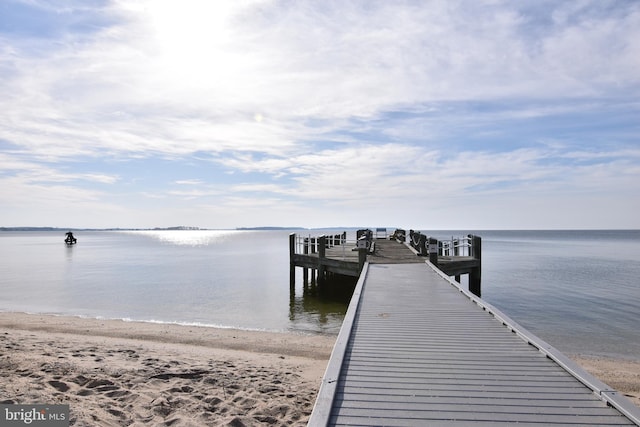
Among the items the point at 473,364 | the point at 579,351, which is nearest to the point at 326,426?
the point at 473,364

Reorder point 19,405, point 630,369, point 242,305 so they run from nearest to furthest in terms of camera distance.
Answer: point 19,405 < point 630,369 < point 242,305

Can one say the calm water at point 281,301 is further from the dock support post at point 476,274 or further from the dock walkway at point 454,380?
the dock walkway at point 454,380

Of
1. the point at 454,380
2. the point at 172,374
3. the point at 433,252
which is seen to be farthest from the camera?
the point at 433,252

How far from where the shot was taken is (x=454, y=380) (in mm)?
4457

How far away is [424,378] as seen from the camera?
4.52m

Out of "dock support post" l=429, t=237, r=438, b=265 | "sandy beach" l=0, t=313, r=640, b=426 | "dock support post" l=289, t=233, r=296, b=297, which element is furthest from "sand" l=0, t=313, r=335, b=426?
"dock support post" l=289, t=233, r=296, b=297

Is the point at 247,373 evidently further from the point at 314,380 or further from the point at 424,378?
the point at 424,378

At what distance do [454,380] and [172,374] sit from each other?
18.4 ft

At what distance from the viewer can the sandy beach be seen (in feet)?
19.6

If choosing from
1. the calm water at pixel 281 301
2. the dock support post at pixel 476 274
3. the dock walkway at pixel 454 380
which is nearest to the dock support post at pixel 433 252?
the dock support post at pixel 476 274

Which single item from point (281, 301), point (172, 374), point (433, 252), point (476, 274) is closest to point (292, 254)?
point (281, 301)

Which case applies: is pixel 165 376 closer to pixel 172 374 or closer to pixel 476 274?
pixel 172 374

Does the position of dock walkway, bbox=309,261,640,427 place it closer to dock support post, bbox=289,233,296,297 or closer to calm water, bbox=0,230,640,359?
calm water, bbox=0,230,640,359

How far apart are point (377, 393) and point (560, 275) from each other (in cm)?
3204
